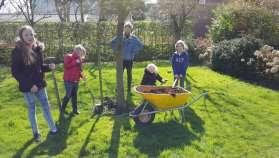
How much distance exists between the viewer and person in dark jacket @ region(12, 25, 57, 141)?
295 inches

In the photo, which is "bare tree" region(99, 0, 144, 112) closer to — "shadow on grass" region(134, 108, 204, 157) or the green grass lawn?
the green grass lawn

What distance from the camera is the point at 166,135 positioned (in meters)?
8.33

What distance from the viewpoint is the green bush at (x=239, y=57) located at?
47.9 feet

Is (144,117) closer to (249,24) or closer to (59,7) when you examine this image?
(249,24)

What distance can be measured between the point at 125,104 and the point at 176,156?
2.48 meters

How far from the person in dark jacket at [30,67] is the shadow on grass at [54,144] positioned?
23 centimetres

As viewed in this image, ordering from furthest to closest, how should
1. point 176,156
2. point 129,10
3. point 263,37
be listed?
1. point 263,37
2. point 129,10
3. point 176,156

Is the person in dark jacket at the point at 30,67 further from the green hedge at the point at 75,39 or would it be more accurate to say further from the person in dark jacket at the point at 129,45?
the green hedge at the point at 75,39

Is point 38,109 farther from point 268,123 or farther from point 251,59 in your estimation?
point 251,59

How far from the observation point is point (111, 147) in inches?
303

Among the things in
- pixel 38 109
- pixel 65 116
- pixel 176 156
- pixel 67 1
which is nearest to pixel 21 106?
pixel 38 109

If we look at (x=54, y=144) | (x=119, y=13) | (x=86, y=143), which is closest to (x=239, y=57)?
(x=119, y=13)

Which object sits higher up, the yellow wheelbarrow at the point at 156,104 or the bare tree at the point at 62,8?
the bare tree at the point at 62,8

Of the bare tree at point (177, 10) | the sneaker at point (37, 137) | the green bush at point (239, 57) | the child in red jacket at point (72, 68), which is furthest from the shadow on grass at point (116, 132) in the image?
the bare tree at point (177, 10)
